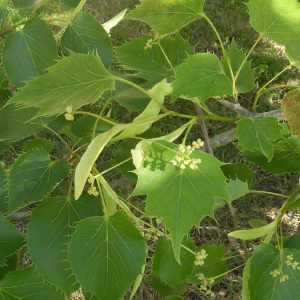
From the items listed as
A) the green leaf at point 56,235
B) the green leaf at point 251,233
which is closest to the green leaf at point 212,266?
the green leaf at point 251,233

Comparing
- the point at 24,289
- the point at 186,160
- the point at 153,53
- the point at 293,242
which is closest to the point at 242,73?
the point at 153,53

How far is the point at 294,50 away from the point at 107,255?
0.85 m

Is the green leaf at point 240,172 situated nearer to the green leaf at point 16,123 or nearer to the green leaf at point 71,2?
the green leaf at point 16,123

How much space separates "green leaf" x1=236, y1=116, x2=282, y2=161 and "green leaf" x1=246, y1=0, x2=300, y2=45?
282 millimetres

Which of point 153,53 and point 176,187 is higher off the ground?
point 153,53

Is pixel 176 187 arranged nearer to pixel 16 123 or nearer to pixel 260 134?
pixel 260 134

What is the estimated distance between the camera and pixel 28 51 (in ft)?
3.81

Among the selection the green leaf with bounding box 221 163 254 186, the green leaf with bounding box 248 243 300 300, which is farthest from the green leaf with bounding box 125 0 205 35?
the green leaf with bounding box 248 243 300 300

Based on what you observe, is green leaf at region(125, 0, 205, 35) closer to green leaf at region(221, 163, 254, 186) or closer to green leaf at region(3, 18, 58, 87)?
green leaf at region(3, 18, 58, 87)

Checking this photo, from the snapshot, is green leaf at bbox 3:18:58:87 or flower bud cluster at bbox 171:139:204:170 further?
green leaf at bbox 3:18:58:87

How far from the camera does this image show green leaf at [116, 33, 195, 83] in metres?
1.34

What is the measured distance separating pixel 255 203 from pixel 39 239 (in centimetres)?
180

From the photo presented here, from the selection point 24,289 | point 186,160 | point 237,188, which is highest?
point 186,160

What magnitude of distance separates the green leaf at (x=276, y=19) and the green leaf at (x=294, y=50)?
0.03 m
